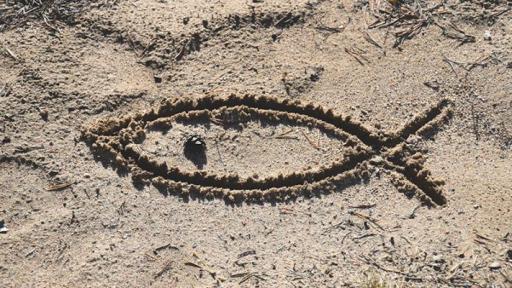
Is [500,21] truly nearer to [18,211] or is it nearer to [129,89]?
[129,89]

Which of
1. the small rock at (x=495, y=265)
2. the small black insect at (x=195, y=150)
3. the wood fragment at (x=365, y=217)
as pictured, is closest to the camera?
the small rock at (x=495, y=265)

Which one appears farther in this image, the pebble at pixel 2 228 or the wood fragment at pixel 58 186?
the wood fragment at pixel 58 186

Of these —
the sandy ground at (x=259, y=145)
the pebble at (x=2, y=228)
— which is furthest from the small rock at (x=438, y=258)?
the pebble at (x=2, y=228)

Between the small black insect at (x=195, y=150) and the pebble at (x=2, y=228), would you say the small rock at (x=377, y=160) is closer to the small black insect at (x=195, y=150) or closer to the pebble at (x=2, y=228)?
the small black insect at (x=195, y=150)

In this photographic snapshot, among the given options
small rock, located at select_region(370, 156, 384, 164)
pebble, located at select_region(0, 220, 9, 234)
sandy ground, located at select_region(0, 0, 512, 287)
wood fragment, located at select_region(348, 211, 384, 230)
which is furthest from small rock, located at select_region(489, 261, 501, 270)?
pebble, located at select_region(0, 220, 9, 234)

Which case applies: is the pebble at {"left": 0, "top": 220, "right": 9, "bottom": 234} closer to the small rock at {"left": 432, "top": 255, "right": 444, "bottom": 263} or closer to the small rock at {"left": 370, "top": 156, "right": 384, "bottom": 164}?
the small rock at {"left": 370, "top": 156, "right": 384, "bottom": 164}

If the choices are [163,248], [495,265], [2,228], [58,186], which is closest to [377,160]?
[495,265]

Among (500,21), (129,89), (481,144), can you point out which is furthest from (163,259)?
(500,21)
